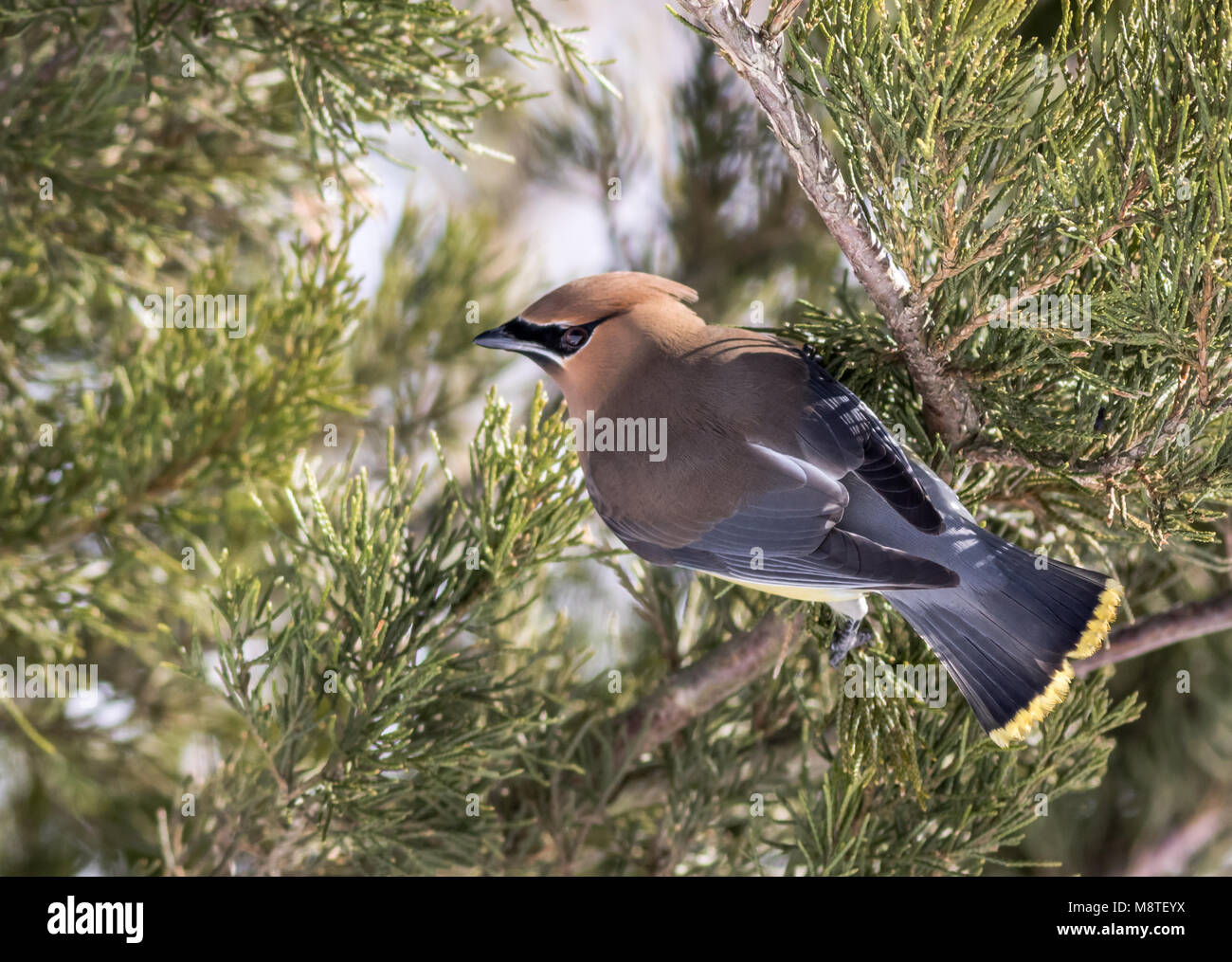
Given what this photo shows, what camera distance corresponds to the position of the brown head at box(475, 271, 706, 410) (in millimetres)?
1734

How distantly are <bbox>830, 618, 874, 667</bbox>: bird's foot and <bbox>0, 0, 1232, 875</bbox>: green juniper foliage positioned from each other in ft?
0.13

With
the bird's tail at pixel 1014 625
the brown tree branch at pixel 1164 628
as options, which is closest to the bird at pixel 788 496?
the bird's tail at pixel 1014 625

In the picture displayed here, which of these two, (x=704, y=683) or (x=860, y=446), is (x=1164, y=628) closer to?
(x=860, y=446)

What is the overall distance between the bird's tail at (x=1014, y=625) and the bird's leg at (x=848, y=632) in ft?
0.17

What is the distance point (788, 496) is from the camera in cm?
163

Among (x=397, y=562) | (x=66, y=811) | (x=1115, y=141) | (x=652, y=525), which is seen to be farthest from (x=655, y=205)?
(x=66, y=811)

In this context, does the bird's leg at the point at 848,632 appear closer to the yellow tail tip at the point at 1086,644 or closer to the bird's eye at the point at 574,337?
the yellow tail tip at the point at 1086,644

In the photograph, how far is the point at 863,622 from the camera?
167 centimetres

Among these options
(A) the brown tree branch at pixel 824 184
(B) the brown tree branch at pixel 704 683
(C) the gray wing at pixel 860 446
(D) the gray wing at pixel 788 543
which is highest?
(A) the brown tree branch at pixel 824 184

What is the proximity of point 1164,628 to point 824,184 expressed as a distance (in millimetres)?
861

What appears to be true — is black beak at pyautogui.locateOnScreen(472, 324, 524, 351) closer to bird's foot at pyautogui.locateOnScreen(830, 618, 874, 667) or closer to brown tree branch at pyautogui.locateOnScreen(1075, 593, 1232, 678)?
bird's foot at pyautogui.locateOnScreen(830, 618, 874, 667)

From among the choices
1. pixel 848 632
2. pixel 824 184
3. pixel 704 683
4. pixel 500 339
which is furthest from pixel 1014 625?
pixel 500 339

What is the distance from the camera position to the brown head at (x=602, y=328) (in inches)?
68.3
